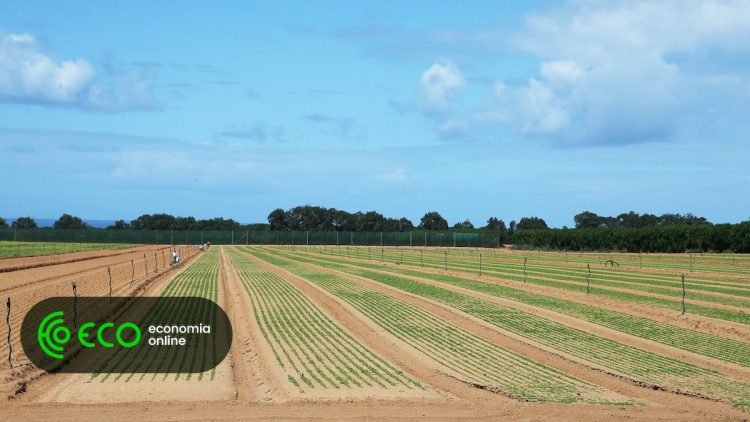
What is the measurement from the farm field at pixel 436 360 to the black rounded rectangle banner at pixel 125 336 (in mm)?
437

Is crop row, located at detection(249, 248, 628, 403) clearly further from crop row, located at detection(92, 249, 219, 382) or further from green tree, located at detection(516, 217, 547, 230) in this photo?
green tree, located at detection(516, 217, 547, 230)

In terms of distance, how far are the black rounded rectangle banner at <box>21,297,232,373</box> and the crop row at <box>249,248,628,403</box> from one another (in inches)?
220

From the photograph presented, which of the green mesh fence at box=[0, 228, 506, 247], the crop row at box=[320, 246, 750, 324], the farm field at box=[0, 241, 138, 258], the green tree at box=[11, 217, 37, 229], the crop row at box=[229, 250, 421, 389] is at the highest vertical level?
the green tree at box=[11, 217, 37, 229]

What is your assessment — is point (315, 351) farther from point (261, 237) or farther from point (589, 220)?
point (589, 220)

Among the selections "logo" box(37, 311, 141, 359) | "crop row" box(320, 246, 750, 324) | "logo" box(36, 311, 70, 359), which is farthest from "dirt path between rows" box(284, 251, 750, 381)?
"logo" box(36, 311, 70, 359)

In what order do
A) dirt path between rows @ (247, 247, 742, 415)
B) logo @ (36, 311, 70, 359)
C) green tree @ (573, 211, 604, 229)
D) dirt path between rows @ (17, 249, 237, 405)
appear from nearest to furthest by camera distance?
1. dirt path between rows @ (17, 249, 237, 405)
2. dirt path between rows @ (247, 247, 742, 415)
3. logo @ (36, 311, 70, 359)
4. green tree @ (573, 211, 604, 229)

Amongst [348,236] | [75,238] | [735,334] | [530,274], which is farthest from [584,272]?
[75,238]

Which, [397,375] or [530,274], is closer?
[397,375]

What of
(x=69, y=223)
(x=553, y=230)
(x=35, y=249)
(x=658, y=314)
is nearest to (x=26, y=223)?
(x=69, y=223)

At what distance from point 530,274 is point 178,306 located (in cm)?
2881

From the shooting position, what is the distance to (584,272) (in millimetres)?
54188

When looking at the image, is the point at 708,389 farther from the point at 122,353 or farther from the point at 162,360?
the point at 122,353

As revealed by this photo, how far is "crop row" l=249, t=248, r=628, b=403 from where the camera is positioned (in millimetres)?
15859

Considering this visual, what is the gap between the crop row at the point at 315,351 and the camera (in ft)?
54.0
